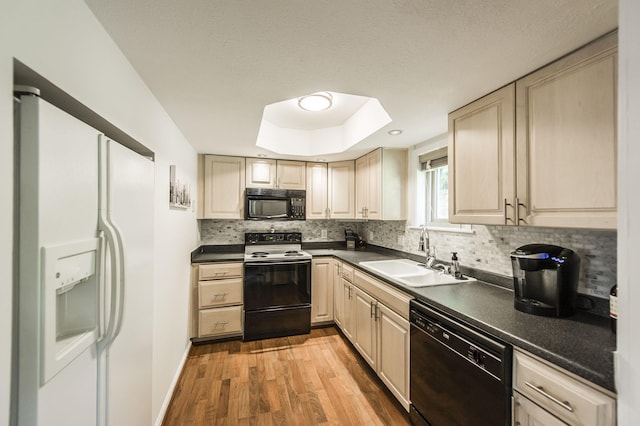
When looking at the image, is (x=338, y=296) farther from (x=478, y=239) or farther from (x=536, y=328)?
(x=536, y=328)

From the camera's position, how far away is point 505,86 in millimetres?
1420

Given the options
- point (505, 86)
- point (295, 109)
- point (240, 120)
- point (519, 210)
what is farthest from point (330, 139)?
point (519, 210)

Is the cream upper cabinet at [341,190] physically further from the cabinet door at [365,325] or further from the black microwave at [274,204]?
the cabinet door at [365,325]

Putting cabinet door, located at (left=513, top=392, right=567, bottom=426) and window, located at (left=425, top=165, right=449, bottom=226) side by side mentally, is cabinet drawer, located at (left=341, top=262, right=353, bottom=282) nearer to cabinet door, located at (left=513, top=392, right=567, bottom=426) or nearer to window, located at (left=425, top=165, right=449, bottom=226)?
window, located at (left=425, top=165, right=449, bottom=226)

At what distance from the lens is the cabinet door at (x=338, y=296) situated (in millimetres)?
2900

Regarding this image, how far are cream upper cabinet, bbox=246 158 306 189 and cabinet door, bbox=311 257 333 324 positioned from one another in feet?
3.44

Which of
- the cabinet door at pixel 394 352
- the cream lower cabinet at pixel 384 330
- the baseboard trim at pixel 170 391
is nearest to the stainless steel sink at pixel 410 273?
the cream lower cabinet at pixel 384 330

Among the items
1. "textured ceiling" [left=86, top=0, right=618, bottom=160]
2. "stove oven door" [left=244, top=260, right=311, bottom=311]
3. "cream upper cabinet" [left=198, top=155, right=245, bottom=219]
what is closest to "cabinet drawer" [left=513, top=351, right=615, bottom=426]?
"textured ceiling" [left=86, top=0, right=618, bottom=160]

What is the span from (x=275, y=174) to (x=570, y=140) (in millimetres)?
2749

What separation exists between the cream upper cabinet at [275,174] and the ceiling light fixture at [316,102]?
105 cm

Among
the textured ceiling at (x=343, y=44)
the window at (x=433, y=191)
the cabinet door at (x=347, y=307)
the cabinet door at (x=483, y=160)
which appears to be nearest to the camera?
the textured ceiling at (x=343, y=44)

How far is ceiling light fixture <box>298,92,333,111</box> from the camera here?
2.13 m

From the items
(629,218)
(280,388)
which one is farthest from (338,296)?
(629,218)

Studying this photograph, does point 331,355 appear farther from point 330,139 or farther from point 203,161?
point 203,161
